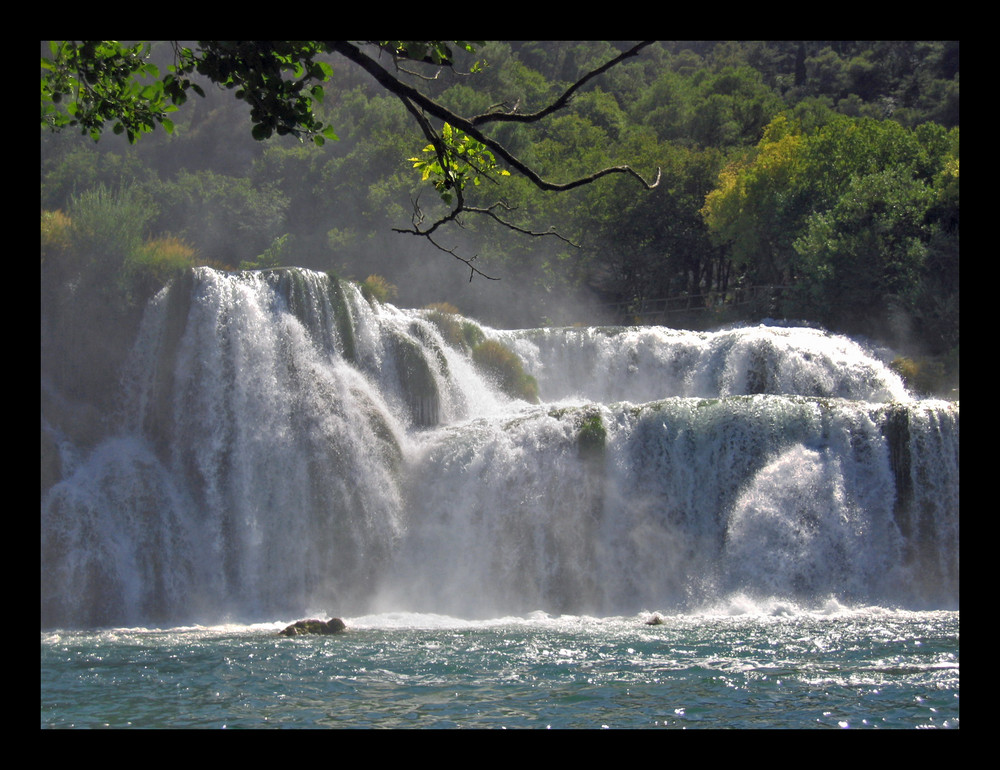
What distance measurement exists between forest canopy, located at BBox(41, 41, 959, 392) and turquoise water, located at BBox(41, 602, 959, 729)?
514cm

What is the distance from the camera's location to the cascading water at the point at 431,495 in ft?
55.5

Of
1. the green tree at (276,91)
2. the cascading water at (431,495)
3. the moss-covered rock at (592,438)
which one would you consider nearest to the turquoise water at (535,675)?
the cascading water at (431,495)

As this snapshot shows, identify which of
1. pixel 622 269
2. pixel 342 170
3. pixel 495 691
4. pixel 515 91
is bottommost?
pixel 495 691

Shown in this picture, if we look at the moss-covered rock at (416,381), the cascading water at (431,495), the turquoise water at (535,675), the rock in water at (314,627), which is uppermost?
the moss-covered rock at (416,381)

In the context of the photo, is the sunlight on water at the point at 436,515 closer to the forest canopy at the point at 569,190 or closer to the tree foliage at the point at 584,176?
the forest canopy at the point at 569,190

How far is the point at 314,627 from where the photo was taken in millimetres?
15055

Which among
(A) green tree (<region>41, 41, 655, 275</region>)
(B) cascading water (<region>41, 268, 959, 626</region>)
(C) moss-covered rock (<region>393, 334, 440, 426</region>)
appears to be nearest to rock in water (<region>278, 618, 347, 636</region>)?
(B) cascading water (<region>41, 268, 959, 626</region>)

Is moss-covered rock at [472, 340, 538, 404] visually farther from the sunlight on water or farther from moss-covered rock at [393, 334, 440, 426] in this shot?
the sunlight on water

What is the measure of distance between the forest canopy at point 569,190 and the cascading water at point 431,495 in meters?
3.07

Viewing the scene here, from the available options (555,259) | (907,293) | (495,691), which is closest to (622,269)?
(555,259)

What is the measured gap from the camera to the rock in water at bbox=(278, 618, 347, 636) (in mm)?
14859

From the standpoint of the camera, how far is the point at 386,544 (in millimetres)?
18828
